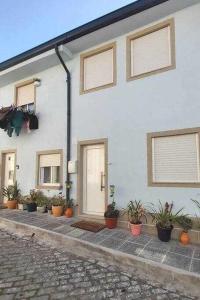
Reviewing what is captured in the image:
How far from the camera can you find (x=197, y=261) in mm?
4336

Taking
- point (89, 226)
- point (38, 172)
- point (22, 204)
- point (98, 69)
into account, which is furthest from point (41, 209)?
point (98, 69)

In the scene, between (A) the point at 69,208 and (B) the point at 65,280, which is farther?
(A) the point at 69,208

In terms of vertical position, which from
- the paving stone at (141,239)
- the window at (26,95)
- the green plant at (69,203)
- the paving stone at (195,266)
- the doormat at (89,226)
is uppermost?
the window at (26,95)

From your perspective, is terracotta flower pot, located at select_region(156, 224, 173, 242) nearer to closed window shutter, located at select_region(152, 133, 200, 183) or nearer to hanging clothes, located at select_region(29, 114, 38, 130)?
closed window shutter, located at select_region(152, 133, 200, 183)

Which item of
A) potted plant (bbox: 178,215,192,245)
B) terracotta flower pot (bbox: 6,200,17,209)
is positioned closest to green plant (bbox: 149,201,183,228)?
potted plant (bbox: 178,215,192,245)

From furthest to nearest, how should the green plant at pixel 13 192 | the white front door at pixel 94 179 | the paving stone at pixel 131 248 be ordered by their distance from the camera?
the green plant at pixel 13 192, the white front door at pixel 94 179, the paving stone at pixel 131 248

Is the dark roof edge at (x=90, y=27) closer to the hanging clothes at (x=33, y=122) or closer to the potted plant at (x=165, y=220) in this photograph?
the hanging clothes at (x=33, y=122)

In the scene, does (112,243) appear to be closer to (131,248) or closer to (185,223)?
(131,248)

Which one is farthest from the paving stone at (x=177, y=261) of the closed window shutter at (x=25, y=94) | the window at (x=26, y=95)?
the closed window shutter at (x=25, y=94)

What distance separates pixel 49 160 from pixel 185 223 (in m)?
5.60

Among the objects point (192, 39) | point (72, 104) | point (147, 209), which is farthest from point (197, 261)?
point (72, 104)

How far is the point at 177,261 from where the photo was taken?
14.1 feet

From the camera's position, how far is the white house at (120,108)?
19.4 ft

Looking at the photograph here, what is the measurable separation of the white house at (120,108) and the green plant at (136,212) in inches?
9.9
